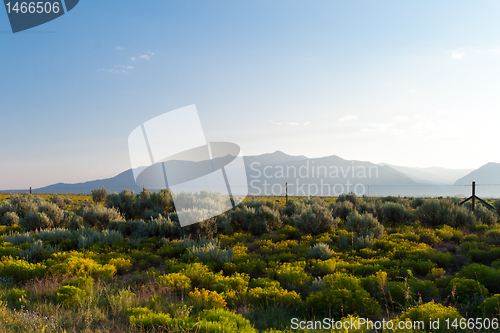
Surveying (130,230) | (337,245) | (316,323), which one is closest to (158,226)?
(130,230)

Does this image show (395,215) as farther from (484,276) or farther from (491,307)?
(491,307)

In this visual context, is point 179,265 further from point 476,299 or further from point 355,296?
point 476,299

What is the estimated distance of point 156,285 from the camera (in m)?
6.06

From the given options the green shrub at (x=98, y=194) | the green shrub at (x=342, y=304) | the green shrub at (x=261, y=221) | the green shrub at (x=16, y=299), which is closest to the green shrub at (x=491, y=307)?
the green shrub at (x=342, y=304)

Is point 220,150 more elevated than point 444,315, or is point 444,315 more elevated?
point 220,150

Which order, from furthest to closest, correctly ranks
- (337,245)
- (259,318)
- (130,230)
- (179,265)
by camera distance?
(130,230)
(337,245)
(179,265)
(259,318)

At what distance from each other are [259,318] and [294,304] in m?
0.92

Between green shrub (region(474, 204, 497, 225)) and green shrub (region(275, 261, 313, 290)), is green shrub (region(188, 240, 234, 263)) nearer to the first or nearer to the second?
green shrub (region(275, 261, 313, 290))

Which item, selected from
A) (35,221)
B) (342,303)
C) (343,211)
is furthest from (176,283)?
(343,211)

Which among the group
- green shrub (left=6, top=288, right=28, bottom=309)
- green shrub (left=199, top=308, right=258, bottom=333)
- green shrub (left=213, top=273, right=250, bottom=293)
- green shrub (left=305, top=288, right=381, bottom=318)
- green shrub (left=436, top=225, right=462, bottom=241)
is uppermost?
green shrub (left=199, top=308, right=258, bottom=333)

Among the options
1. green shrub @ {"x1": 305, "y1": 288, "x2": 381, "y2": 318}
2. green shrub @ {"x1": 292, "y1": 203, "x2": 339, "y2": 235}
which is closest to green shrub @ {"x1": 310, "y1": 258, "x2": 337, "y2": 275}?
green shrub @ {"x1": 305, "y1": 288, "x2": 381, "y2": 318}

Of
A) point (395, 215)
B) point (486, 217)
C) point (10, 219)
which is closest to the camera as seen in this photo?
point (486, 217)

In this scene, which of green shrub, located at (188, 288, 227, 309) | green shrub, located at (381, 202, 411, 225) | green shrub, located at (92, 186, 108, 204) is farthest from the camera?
green shrub, located at (92, 186, 108, 204)

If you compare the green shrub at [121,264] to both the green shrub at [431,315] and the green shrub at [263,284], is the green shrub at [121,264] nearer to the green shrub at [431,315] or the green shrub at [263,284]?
the green shrub at [263,284]
